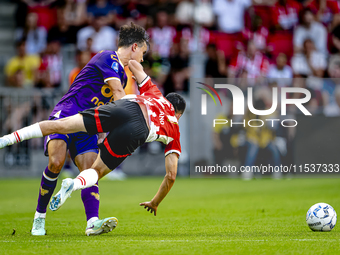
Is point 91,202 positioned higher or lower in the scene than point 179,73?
lower

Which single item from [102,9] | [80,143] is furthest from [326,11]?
[80,143]

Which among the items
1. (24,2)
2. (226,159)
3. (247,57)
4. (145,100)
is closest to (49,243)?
(145,100)

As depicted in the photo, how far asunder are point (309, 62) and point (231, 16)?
9.60 feet

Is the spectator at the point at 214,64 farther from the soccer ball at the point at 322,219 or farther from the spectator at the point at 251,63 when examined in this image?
the soccer ball at the point at 322,219

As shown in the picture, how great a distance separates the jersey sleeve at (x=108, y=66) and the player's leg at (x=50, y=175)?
83cm

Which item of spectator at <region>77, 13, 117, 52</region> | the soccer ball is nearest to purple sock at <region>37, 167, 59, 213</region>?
the soccer ball

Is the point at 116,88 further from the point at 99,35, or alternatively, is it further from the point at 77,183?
the point at 99,35

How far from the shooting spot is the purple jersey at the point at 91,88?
562 centimetres

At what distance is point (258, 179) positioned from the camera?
1376 cm

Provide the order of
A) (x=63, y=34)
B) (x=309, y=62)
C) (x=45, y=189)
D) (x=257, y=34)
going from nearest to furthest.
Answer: (x=45, y=189)
(x=309, y=62)
(x=63, y=34)
(x=257, y=34)

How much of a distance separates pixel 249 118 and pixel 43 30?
7100mm

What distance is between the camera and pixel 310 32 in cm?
1667

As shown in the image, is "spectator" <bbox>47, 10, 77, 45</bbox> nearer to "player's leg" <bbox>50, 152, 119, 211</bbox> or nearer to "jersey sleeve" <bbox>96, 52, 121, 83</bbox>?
"jersey sleeve" <bbox>96, 52, 121, 83</bbox>

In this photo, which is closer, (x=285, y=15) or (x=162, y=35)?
(x=162, y=35)
